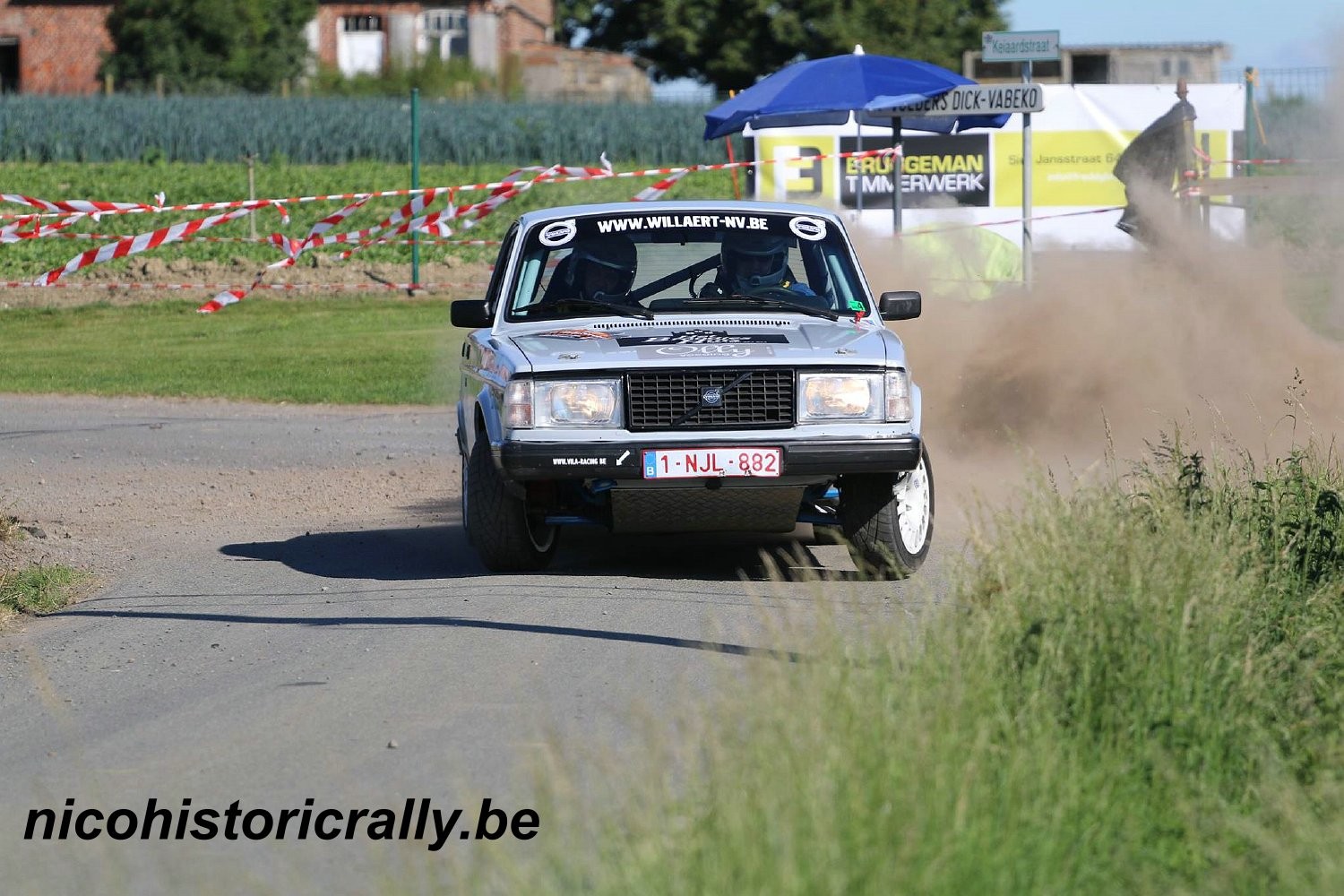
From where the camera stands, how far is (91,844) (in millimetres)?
4879

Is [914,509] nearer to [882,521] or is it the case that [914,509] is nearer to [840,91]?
[882,521]

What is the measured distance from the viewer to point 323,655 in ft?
23.8

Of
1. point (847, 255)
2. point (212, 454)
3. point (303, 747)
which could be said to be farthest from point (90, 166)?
point (303, 747)

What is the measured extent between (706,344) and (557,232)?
66.8 inches

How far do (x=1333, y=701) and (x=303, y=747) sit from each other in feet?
9.91

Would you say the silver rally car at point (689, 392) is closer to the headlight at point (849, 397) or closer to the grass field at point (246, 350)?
the headlight at point (849, 397)

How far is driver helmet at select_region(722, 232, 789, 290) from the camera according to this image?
32.0ft

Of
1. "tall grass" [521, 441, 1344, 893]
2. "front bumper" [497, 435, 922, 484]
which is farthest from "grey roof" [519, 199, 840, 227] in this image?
"tall grass" [521, 441, 1344, 893]

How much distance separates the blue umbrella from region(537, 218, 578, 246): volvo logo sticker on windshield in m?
8.45

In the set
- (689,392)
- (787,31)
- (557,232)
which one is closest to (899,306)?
(689,392)

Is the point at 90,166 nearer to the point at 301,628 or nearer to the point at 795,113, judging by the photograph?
the point at 795,113

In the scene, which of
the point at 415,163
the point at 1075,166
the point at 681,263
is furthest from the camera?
the point at 1075,166

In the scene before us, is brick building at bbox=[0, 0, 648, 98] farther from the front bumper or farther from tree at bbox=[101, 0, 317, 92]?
the front bumper

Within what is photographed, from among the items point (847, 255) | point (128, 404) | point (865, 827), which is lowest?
point (128, 404)
